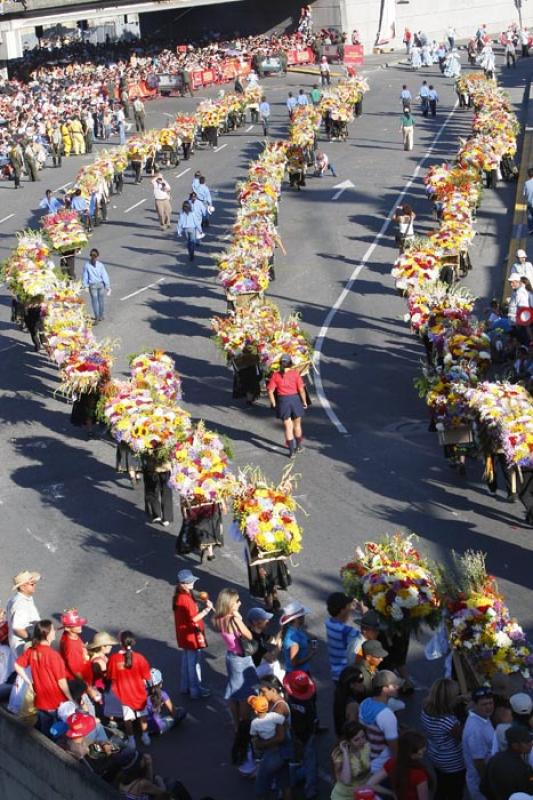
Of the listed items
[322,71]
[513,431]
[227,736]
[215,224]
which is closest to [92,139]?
[322,71]

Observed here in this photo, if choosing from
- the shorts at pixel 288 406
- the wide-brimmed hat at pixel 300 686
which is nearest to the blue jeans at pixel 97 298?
the shorts at pixel 288 406

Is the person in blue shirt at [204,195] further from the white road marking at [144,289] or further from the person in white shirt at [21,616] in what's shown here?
the person in white shirt at [21,616]

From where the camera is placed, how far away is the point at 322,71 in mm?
59938

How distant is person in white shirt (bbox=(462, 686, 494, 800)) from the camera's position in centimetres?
1096

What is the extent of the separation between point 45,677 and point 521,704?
14.6 ft

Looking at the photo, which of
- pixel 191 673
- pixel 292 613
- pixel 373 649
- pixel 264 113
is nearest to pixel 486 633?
pixel 373 649

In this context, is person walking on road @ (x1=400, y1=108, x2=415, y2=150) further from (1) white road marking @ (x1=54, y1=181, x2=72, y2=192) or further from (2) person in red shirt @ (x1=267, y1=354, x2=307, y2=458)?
(2) person in red shirt @ (x1=267, y1=354, x2=307, y2=458)

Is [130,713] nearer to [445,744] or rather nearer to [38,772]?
→ [38,772]

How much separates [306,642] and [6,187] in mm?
36550

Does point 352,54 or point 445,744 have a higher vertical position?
point 445,744

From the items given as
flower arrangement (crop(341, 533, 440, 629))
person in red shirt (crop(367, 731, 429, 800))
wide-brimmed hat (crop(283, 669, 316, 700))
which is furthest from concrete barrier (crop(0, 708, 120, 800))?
flower arrangement (crop(341, 533, 440, 629))

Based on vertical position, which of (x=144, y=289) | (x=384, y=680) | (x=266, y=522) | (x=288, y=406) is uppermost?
(x=384, y=680)

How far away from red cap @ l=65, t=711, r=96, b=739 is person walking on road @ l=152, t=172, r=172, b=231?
24.6 metres

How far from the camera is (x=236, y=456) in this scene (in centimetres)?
2073
